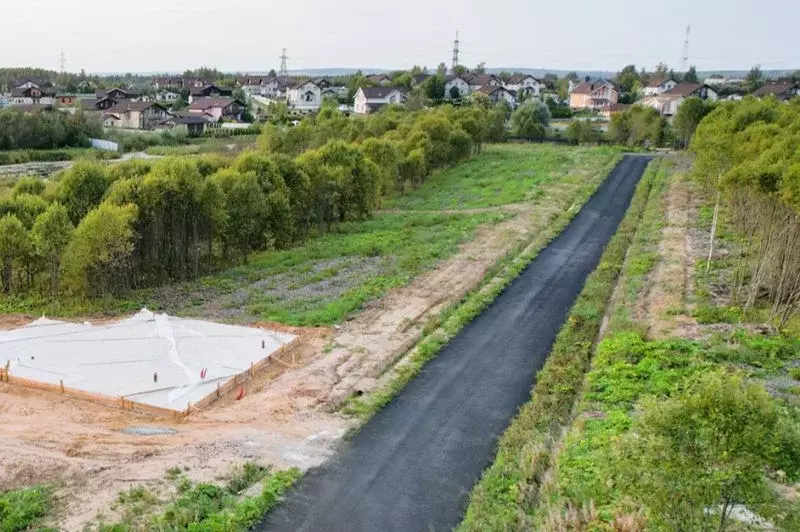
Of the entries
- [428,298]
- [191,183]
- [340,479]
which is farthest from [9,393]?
[428,298]

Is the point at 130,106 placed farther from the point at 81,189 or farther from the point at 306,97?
the point at 81,189

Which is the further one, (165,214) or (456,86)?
(456,86)

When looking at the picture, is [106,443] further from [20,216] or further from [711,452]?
[20,216]

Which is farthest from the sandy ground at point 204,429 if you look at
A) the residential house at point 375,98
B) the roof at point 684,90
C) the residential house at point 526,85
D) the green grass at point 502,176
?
the residential house at point 526,85

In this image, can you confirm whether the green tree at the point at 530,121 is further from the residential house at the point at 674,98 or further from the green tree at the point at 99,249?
the green tree at the point at 99,249

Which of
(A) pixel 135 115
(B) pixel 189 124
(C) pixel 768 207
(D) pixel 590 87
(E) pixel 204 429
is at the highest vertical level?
(D) pixel 590 87

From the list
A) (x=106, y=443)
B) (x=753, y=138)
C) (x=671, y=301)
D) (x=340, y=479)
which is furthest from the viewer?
(x=753, y=138)

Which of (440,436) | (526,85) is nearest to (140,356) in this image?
(440,436)
